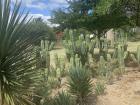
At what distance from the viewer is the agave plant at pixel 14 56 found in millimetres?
7734

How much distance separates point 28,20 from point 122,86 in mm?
5162

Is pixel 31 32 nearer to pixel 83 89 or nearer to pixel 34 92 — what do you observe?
pixel 34 92

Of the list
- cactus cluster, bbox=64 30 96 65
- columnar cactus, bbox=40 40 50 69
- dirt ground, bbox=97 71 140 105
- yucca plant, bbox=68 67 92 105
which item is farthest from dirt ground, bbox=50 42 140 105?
cactus cluster, bbox=64 30 96 65

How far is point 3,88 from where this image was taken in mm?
7680

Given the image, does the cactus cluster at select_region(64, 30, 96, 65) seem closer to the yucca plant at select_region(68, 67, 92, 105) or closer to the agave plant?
the yucca plant at select_region(68, 67, 92, 105)

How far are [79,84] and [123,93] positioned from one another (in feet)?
5.62

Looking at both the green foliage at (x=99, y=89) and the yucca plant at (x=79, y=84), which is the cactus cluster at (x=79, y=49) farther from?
the yucca plant at (x=79, y=84)

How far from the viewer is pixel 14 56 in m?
7.85

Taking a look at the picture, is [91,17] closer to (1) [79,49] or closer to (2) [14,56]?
(1) [79,49]

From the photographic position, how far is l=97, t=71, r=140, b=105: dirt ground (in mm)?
10781

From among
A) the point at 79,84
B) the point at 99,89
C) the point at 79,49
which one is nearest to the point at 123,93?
the point at 99,89

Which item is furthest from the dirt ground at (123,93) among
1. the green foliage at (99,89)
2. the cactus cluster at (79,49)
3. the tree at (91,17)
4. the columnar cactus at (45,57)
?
the tree at (91,17)

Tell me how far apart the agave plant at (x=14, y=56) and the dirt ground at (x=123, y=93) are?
3.21m

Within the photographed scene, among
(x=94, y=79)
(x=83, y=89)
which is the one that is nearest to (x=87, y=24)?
(x=94, y=79)
